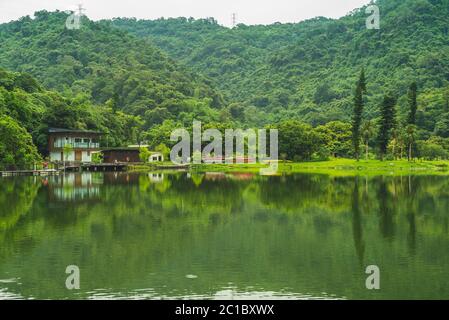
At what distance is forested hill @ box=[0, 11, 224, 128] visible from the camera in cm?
8975

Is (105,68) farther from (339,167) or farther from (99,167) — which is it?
(339,167)

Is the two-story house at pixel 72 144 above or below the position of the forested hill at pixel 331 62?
below

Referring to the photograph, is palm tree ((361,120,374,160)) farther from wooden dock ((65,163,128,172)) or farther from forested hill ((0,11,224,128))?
forested hill ((0,11,224,128))

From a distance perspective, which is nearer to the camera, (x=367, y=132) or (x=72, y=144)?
(x=72, y=144)

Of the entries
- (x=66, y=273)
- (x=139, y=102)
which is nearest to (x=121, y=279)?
(x=66, y=273)

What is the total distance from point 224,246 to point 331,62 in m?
113

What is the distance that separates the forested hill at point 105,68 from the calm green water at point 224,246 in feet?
193

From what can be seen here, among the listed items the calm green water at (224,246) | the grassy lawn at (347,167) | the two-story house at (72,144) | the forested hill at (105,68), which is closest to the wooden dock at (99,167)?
the two-story house at (72,144)

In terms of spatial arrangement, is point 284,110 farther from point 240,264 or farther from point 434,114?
point 240,264

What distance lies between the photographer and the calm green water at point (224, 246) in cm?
1100

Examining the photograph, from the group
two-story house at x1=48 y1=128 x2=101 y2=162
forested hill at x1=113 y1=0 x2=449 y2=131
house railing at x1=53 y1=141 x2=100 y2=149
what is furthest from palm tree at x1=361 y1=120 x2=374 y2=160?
house railing at x1=53 y1=141 x2=100 y2=149

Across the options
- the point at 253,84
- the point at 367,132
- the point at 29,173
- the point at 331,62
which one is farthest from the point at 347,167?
the point at 253,84

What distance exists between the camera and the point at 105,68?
4269 inches

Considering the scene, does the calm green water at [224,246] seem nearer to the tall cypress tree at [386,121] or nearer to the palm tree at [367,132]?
Answer: the tall cypress tree at [386,121]
